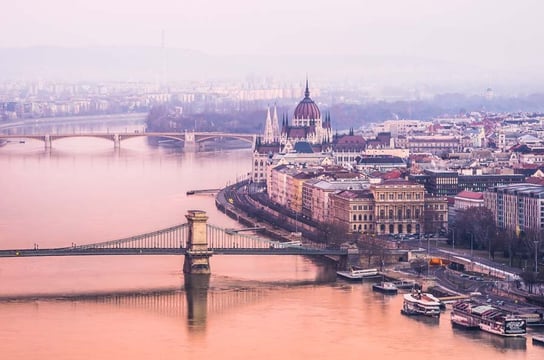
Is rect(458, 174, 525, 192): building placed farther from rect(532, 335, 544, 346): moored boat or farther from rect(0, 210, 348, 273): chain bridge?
rect(532, 335, 544, 346): moored boat

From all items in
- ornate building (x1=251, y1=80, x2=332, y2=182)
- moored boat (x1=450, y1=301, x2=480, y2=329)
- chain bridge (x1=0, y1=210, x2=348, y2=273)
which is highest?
ornate building (x1=251, y1=80, x2=332, y2=182)

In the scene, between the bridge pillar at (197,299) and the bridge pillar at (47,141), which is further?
the bridge pillar at (47,141)

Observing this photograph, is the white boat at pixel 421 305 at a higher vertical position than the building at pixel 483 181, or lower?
lower

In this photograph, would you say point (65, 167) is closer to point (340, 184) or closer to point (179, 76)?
point (340, 184)

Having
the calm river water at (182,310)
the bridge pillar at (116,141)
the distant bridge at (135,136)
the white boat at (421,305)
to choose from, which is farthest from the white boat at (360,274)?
the bridge pillar at (116,141)

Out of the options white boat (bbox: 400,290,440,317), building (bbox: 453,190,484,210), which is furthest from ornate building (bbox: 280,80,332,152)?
white boat (bbox: 400,290,440,317)

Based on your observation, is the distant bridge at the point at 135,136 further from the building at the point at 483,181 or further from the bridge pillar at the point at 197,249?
the bridge pillar at the point at 197,249

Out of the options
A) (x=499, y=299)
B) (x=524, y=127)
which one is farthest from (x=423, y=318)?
(x=524, y=127)
